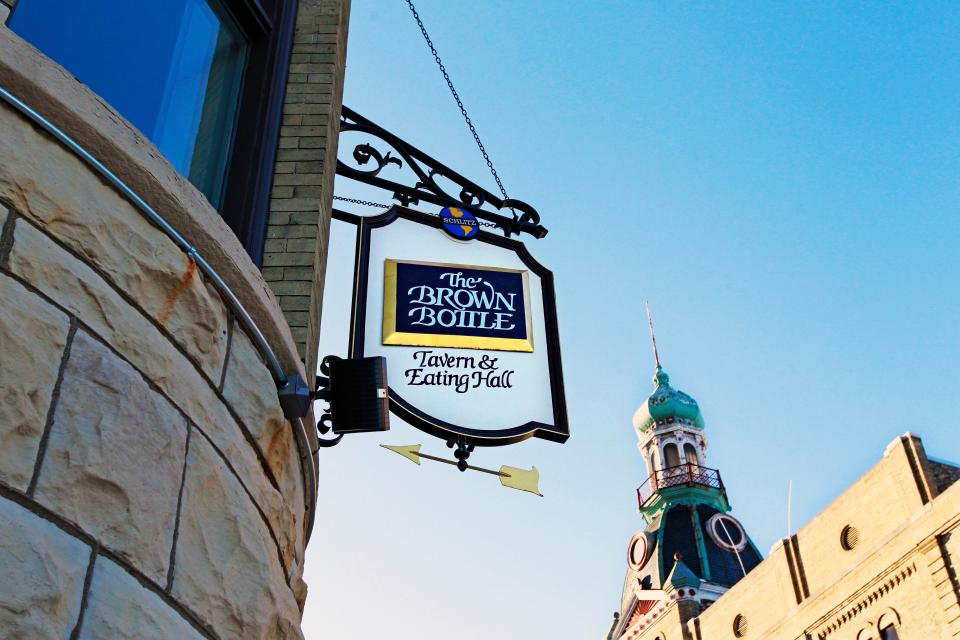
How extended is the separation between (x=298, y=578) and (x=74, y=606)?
164cm

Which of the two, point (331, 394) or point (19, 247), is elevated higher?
point (331, 394)

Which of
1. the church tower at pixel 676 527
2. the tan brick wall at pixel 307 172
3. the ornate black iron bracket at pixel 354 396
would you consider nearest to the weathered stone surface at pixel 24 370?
the ornate black iron bracket at pixel 354 396

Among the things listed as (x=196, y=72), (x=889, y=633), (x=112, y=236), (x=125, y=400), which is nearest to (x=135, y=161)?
(x=112, y=236)

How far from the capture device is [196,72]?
16.4 feet

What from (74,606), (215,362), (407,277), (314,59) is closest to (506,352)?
(407,277)

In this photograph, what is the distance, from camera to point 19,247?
119 inches

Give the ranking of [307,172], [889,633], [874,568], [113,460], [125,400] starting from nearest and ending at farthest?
1. [113,460]
2. [125,400]
3. [307,172]
4. [889,633]
5. [874,568]

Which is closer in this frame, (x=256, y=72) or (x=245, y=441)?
(x=245, y=441)

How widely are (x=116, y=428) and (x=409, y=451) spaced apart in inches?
123

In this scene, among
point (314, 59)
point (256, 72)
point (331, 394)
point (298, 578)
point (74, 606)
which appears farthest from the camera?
point (314, 59)

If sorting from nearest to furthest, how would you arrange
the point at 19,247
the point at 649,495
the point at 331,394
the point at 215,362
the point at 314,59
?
1. the point at 19,247
2. the point at 215,362
3. the point at 331,394
4. the point at 314,59
5. the point at 649,495

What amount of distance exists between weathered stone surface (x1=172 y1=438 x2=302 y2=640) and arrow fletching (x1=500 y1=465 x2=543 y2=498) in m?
2.65

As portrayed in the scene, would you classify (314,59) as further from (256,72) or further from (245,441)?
(245,441)

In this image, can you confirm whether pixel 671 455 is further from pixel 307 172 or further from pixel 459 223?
pixel 307 172
